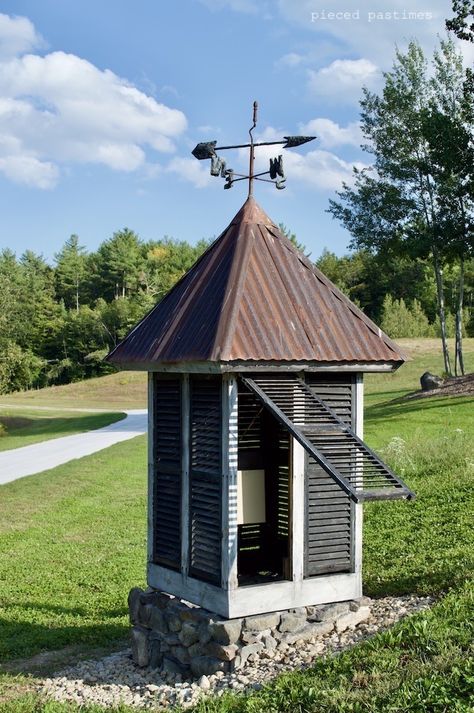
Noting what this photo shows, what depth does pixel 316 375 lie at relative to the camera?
7.20m

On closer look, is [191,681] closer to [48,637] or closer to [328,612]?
[328,612]

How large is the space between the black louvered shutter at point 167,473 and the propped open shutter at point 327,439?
40.2 inches

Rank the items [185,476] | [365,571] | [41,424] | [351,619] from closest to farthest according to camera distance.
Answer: [351,619]
[185,476]
[365,571]
[41,424]

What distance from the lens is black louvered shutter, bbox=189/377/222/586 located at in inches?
271

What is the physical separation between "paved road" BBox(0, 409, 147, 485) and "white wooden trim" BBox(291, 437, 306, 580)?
13.4m

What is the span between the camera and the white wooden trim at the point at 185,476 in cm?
719

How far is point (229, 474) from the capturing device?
22.1ft

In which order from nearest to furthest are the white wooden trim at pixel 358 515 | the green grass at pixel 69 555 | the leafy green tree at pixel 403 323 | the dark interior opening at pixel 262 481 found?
the white wooden trim at pixel 358 515, the dark interior opening at pixel 262 481, the green grass at pixel 69 555, the leafy green tree at pixel 403 323

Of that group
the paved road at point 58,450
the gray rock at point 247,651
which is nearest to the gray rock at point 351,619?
the gray rock at point 247,651

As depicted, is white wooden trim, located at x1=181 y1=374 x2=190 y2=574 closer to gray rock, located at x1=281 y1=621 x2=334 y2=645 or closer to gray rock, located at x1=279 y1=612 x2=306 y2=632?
gray rock, located at x1=279 y1=612 x2=306 y2=632

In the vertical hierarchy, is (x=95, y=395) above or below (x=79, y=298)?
below

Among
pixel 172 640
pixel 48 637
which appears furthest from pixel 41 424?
pixel 172 640

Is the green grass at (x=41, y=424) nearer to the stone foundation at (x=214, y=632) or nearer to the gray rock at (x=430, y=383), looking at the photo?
the gray rock at (x=430, y=383)

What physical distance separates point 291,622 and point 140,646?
1565mm
